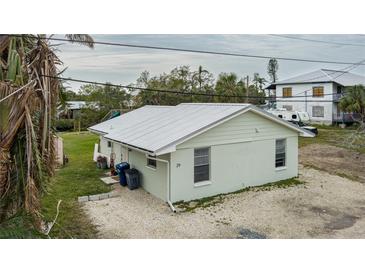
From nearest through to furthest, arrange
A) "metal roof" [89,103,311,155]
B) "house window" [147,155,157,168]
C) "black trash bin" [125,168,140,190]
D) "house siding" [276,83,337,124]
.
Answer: "metal roof" [89,103,311,155], "house window" [147,155,157,168], "black trash bin" [125,168,140,190], "house siding" [276,83,337,124]

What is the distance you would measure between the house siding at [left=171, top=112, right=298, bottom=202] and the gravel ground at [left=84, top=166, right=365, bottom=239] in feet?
2.21

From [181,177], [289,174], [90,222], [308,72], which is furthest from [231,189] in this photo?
[308,72]

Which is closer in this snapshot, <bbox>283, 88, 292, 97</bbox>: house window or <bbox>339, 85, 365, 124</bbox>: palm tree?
<bbox>339, 85, 365, 124</bbox>: palm tree

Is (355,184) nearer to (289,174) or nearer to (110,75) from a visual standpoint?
(289,174)

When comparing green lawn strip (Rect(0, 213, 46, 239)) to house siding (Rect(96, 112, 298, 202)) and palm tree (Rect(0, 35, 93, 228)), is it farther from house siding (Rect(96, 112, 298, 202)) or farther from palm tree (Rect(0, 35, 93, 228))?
house siding (Rect(96, 112, 298, 202))

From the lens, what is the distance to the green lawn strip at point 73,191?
28.0ft

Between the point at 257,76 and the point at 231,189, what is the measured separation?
22.9 meters

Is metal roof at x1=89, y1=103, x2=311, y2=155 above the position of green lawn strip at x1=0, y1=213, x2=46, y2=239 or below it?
above

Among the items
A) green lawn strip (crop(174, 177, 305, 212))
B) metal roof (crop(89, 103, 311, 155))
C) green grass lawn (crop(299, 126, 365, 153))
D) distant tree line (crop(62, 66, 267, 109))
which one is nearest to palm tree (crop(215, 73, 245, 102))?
distant tree line (crop(62, 66, 267, 109))

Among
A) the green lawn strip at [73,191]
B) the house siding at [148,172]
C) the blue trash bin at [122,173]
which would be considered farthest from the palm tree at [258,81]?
the blue trash bin at [122,173]

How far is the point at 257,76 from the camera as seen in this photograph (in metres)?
32.4

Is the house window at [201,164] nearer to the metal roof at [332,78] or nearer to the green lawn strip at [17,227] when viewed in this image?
the green lawn strip at [17,227]

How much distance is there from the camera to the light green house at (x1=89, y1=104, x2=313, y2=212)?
1034 centimetres
